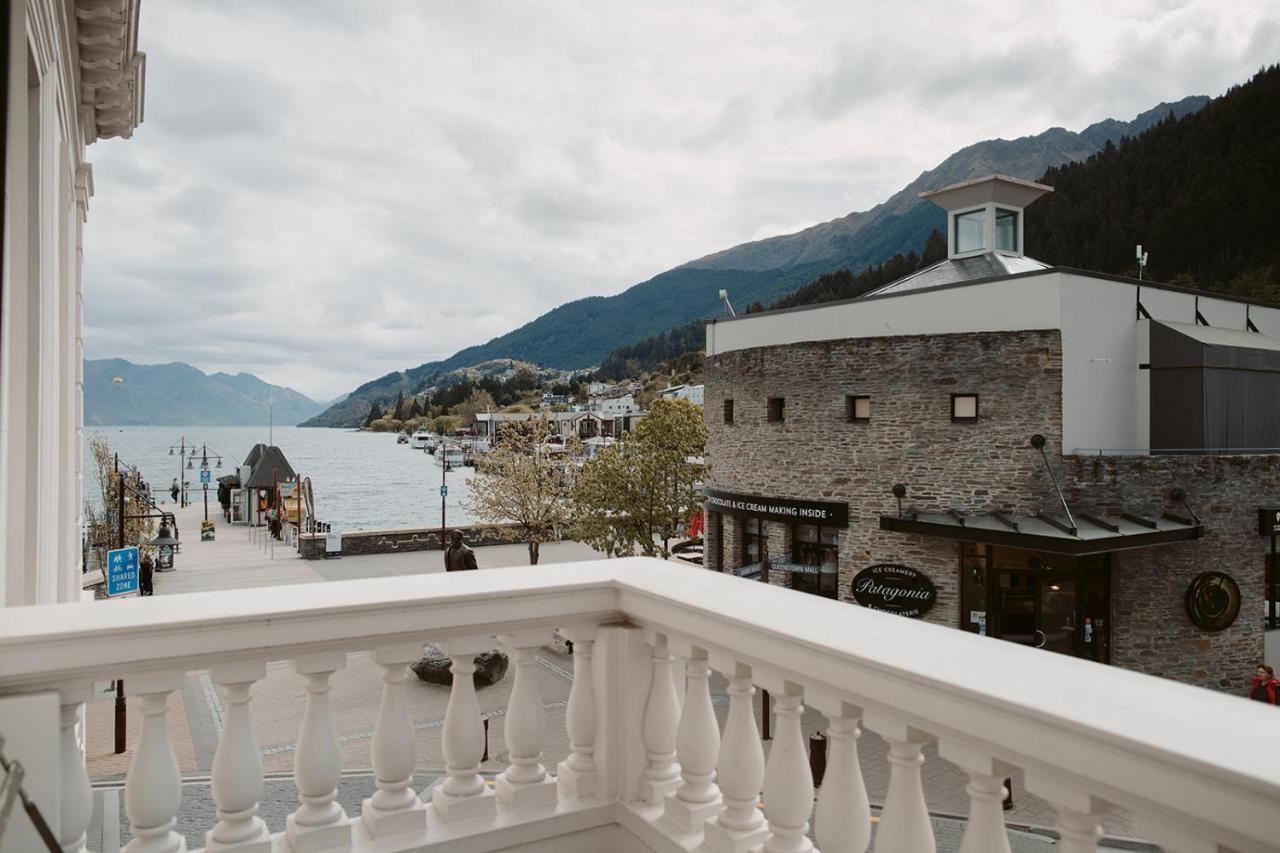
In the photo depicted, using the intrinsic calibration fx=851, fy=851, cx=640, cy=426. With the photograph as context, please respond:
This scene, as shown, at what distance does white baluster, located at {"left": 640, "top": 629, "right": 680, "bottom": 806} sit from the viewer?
278cm

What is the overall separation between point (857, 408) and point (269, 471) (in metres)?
43.4

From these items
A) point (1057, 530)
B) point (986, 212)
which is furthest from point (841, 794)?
point (986, 212)

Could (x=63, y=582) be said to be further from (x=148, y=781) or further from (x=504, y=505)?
(x=504, y=505)

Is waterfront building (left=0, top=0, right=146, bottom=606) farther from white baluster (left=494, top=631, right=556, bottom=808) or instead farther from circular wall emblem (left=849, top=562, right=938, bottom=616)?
circular wall emblem (left=849, top=562, right=938, bottom=616)

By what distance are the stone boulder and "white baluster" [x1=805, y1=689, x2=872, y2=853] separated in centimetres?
1391

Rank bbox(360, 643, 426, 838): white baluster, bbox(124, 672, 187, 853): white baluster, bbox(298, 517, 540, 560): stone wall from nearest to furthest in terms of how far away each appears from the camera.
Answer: bbox(124, 672, 187, 853): white baluster
bbox(360, 643, 426, 838): white baluster
bbox(298, 517, 540, 560): stone wall

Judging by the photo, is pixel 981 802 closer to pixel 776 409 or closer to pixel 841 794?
pixel 841 794

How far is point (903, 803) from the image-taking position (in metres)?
1.94

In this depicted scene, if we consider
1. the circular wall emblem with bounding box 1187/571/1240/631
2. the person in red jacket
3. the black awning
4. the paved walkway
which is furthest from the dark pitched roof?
the person in red jacket

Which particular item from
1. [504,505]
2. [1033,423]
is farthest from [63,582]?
[504,505]

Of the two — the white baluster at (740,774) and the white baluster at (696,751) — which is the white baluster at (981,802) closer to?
the white baluster at (740,774)

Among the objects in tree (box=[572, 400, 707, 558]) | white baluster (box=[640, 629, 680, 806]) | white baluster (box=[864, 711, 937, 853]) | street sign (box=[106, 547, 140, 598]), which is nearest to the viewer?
white baluster (box=[864, 711, 937, 853])

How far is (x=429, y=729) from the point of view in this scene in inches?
533

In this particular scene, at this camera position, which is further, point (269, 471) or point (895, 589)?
point (269, 471)
